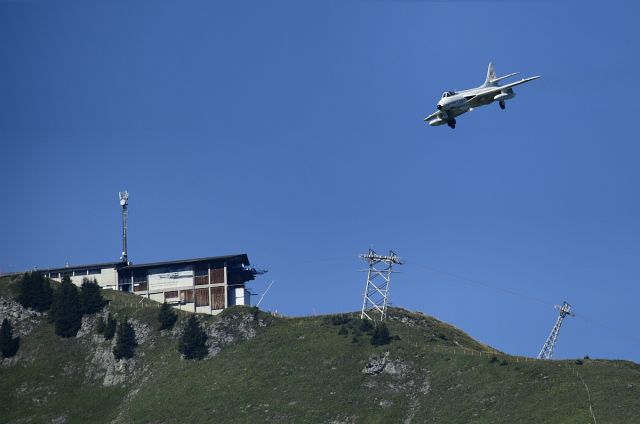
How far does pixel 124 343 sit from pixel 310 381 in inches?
→ 1228

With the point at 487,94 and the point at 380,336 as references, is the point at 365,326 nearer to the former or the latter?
the point at 380,336

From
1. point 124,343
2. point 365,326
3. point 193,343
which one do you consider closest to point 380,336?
point 365,326

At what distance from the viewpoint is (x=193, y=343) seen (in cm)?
19288

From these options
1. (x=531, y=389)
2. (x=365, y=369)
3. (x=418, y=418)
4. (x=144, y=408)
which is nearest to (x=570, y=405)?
(x=531, y=389)

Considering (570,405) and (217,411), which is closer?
(570,405)

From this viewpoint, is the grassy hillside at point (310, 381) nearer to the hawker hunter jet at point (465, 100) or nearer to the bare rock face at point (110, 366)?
the bare rock face at point (110, 366)

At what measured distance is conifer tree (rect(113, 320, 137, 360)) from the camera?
195375 millimetres

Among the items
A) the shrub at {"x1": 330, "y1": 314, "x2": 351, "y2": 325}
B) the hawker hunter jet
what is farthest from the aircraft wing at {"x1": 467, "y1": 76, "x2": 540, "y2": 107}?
the shrub at {"x1": 330, "y1": 314, "x2": 351, "y2": 325}

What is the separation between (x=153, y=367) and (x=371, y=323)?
3038 cm

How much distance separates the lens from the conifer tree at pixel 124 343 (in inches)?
7692

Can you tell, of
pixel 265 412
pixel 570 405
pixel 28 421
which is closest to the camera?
pixel 570 405

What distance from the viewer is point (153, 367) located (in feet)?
631

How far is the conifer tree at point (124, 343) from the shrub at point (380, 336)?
1368 inches

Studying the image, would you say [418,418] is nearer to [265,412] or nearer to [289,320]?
[265,412]
